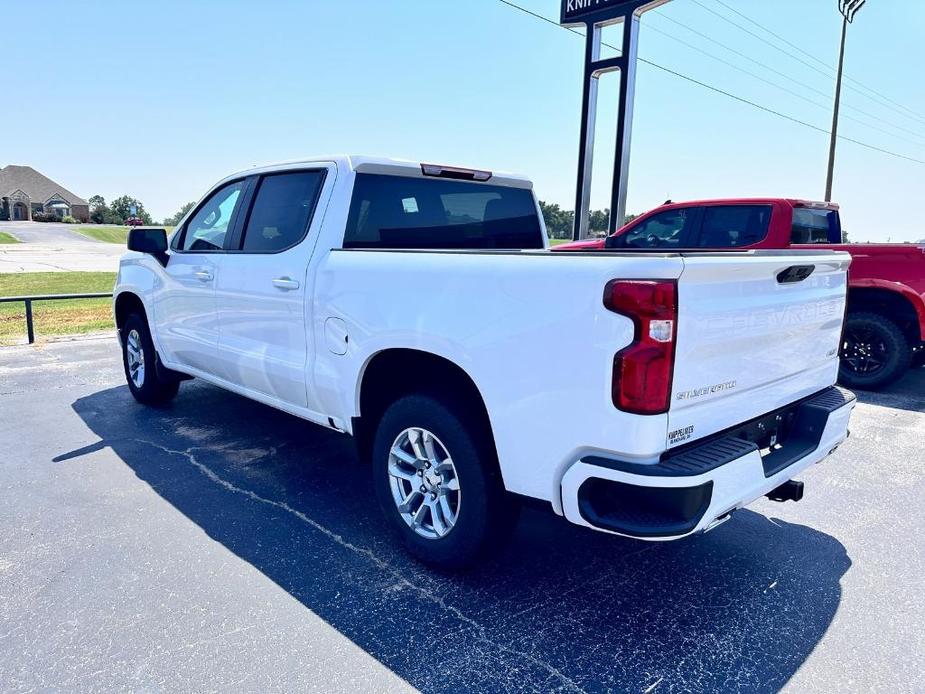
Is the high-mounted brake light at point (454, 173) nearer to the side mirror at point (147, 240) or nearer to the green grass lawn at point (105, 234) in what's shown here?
the side mirror at point (147, 240)

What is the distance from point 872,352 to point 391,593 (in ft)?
20.2

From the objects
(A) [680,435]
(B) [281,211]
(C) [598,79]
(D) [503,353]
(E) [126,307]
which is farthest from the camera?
(C) [598,79]

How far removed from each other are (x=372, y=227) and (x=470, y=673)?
2.42 m

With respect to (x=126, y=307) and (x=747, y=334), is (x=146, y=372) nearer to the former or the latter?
(x=126, y=307)

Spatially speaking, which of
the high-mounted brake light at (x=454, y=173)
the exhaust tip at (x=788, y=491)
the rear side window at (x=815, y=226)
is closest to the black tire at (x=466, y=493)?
the exhaust tip at (x=788, y=491)

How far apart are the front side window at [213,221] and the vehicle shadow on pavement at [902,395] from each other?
20.4ft

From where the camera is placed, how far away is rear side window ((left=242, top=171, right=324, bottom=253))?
385 cm

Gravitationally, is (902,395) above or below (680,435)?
below

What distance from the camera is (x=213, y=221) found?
15.6 ft

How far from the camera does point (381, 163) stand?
3.80 m

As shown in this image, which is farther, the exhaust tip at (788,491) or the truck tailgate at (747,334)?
the exhaust tip at (788,491)

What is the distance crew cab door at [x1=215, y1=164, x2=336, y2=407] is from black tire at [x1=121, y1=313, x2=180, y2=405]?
1.50 m

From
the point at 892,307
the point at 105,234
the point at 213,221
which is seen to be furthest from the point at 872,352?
the point at 105,234

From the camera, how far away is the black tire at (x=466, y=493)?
2.80 meters
